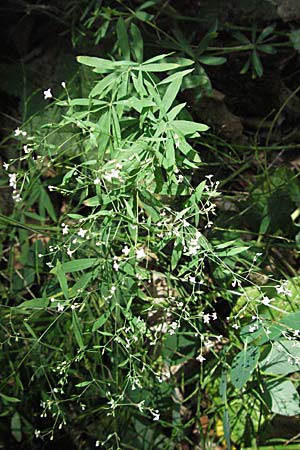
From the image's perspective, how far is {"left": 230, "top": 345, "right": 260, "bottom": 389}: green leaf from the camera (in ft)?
4.92

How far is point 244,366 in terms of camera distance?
1.52 m

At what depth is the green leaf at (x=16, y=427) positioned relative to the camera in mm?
1936

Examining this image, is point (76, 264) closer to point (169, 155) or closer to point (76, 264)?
point (76, 264)

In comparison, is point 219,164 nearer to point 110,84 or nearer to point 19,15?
point 110,84

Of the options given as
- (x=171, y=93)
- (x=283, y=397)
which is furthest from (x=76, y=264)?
(x=283, y=397)

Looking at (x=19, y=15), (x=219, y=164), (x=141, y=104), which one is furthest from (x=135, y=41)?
(x=19, y=15)

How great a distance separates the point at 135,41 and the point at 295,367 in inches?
37.6

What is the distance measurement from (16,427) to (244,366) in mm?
825

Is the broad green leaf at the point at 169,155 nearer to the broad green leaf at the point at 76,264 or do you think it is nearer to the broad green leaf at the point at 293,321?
the broad green leaf at the point at 76,264

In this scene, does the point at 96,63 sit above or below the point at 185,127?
above

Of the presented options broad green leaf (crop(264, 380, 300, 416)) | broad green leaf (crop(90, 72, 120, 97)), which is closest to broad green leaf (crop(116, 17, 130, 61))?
broad green leaf (crop(90, 72, 120, 97))

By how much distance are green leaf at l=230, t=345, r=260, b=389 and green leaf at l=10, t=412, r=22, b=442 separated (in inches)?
30.6

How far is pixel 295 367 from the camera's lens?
1.61 m

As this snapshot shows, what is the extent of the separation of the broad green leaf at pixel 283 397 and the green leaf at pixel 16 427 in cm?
78
